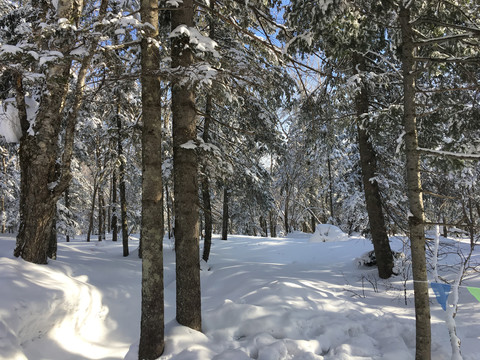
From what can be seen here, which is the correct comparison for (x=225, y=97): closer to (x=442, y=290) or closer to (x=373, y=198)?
(x=442, y=290)

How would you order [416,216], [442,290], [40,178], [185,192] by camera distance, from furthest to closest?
1. [40,178]
2. [185,192]
3. [442,290]
4. [416,216]

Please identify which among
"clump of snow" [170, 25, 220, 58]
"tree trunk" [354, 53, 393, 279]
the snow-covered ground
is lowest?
the snow-covered ground

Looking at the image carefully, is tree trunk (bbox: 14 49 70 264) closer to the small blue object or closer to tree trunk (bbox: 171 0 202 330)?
Answer: tree trunk (bbox: 171 0 202 330)

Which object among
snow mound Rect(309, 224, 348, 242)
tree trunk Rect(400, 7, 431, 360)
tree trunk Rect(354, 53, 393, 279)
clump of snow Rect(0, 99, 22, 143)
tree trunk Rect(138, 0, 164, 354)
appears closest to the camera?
tree trunk Rect(400, 7, 431, 360)

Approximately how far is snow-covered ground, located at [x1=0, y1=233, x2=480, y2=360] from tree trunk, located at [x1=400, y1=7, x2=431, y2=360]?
664mm

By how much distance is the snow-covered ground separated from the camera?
4133 mm

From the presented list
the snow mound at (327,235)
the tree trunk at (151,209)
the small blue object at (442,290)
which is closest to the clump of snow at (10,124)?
the tree trunk at (151,209)

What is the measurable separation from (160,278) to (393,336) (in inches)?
146

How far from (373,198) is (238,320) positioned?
517 centimetres

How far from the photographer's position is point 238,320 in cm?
512

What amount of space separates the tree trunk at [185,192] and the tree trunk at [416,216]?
314 centimetres

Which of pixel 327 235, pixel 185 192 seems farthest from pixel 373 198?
pixel 327 235

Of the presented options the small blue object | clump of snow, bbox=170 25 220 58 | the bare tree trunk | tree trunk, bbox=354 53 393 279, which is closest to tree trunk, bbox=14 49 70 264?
the bare tree trunk

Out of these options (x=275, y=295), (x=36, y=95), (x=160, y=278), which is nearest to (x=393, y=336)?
(x=275, y=295)
